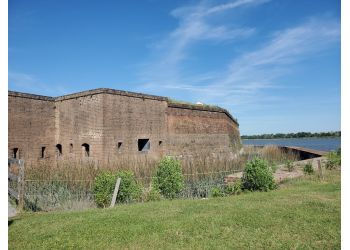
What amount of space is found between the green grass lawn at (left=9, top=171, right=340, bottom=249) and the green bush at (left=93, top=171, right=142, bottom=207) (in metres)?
1.43

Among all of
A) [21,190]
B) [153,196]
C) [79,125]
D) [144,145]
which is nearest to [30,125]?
[79,125]

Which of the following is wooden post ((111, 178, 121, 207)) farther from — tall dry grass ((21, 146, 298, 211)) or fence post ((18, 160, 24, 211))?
fence post ((18, 160, 24, 211))

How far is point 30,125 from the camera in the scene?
17250 mm

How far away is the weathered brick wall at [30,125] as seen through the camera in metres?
16.4

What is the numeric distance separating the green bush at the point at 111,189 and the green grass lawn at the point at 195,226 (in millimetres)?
1428

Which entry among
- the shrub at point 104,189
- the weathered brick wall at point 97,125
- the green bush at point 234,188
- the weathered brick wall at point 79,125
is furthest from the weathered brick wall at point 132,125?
the green bush at point 234,188

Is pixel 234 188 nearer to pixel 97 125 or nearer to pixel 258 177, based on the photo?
pixel 258 177

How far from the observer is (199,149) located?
72.1 ft

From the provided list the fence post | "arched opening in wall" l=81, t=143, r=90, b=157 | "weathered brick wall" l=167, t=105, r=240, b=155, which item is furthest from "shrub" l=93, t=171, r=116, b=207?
"weathered brick wall" l=167, t=105, r=240, b=155

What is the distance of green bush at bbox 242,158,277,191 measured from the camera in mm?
10398

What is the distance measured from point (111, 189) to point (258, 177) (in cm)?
467
